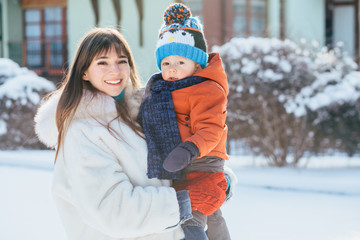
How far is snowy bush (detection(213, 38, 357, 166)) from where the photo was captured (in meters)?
7.76

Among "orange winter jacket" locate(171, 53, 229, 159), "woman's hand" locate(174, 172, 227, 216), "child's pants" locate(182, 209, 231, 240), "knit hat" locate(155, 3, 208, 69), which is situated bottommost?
"child's pants" locate(182, 209, 231, 240)

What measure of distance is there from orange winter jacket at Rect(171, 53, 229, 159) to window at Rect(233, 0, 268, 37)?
40.8 feet

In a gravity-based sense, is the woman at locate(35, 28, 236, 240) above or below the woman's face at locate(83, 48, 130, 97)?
below

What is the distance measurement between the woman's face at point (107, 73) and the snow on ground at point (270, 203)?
9.93ft

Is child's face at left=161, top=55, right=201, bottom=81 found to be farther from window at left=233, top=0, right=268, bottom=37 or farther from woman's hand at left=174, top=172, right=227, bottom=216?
window at left=233, top=0, right=268, bottom=37

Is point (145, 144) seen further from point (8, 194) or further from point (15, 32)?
point (15, 32)

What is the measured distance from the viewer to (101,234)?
6.17 ft

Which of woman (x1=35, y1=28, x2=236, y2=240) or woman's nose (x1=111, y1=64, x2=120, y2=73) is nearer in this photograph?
woman (x1=35, y1=28, x2=236, y2=240)

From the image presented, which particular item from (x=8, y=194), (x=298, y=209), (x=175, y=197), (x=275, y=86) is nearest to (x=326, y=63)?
(x=275, y=86)

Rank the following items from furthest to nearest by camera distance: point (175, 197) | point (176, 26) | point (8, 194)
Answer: point (8, 194) → point (176, 26) → point (175, 197)

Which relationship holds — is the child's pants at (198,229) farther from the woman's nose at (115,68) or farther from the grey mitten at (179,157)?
the woman's nose at (115,68)

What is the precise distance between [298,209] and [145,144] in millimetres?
4306

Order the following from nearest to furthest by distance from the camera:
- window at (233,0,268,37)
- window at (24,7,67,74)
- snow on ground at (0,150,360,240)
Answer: snow on ground at (0,150,360,240), window at (233,0,268,37), window at (24,7,67,74)

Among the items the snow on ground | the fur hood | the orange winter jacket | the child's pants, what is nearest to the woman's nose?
the fur hood
